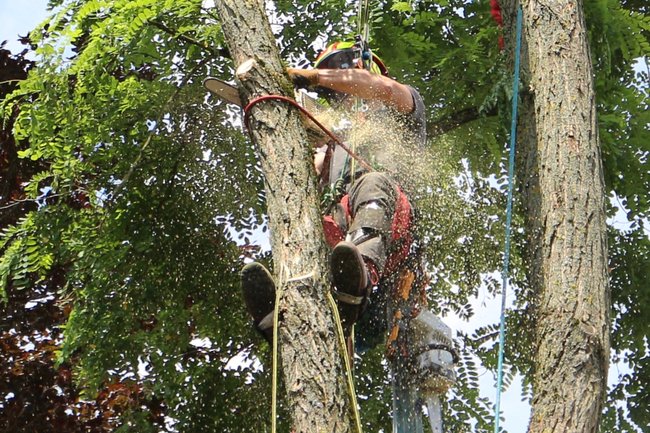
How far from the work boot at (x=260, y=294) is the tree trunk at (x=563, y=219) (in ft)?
3.13

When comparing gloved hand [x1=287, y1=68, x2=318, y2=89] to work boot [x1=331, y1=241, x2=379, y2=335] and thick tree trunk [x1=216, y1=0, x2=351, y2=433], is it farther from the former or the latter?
work boot [x1=331, y1=241, x2=379, y2=335]

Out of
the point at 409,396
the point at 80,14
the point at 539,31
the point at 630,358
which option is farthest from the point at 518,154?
the point at 80,14

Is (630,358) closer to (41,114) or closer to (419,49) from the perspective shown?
(419,49)

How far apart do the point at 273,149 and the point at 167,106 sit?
2232 millimetres

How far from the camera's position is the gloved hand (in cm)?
527

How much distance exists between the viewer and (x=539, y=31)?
5.01 metres

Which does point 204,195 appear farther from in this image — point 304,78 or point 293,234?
point 293,234

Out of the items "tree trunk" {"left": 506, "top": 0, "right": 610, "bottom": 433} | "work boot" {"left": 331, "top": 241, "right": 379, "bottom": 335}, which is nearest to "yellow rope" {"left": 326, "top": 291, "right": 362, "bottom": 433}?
"work boot" {"left": 331, "top": 241, "right": 379, "bottom": 335}

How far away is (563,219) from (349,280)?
0.80m

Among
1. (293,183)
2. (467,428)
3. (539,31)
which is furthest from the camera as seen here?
(467,428)

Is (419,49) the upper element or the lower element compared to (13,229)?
upper

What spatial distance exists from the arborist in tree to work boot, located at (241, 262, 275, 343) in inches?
11.6

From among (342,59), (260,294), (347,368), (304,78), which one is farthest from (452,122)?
(347,368)

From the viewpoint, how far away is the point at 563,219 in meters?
4.41
